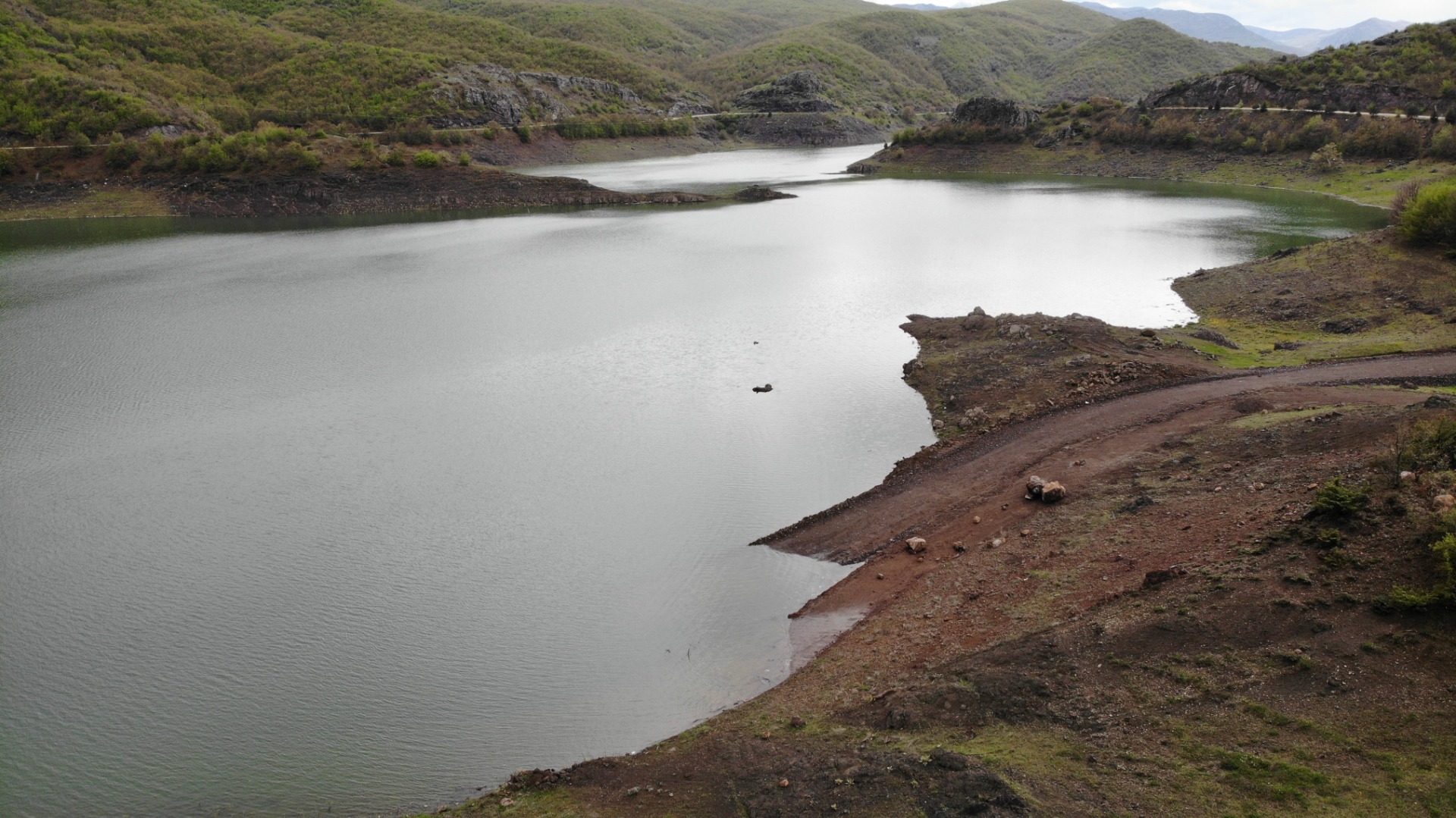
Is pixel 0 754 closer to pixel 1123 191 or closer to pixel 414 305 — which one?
pixel 414 305

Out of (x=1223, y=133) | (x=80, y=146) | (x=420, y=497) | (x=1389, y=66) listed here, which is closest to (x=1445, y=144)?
(x=1223, y=133)

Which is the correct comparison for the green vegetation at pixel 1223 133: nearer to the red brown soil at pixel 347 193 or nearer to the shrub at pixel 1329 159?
the shrub at pixel 1329 159

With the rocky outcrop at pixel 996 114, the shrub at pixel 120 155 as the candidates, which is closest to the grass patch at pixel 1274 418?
the shrub at pixel 120 155

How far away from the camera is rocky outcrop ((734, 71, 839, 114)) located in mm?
143000

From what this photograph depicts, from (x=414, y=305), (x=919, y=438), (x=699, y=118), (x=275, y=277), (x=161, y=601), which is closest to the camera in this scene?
(x=161, y=601)

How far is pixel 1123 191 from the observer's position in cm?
7031

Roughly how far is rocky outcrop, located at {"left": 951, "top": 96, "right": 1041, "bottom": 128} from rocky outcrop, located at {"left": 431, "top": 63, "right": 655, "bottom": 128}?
55.8 m

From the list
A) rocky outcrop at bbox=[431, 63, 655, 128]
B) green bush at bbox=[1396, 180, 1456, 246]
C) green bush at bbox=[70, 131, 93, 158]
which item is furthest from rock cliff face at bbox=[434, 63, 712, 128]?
green bush at bbox=[1396, 180, 1456, 246]

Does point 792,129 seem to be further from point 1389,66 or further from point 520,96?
point 1389,66

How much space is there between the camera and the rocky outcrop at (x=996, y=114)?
9719cm

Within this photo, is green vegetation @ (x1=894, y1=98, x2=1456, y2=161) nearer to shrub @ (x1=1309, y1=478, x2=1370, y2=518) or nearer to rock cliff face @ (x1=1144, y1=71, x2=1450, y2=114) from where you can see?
rock cliff face @ (x1=1144, y1=71, x2=1450, y2=114)

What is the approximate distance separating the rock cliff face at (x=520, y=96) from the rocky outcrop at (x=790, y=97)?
37.7 ft

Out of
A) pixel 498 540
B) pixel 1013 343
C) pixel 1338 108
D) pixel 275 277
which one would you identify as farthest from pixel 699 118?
pixel 498 540

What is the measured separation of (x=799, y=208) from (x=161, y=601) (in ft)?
188
